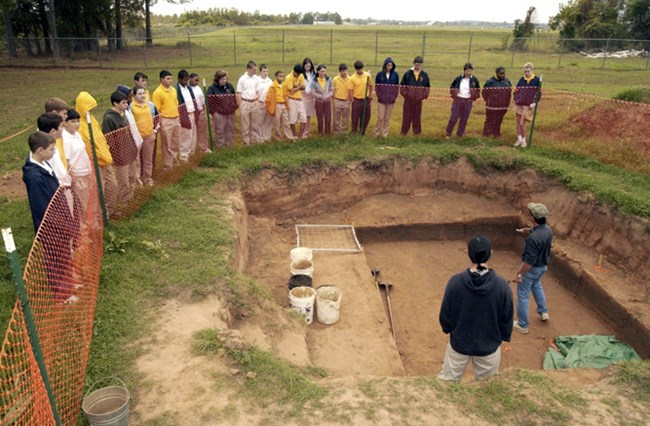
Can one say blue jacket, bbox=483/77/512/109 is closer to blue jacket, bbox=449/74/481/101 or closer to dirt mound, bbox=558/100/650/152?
blue jacket, bbox=449/74/481/101

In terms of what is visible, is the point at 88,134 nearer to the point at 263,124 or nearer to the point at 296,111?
the point at 263,124

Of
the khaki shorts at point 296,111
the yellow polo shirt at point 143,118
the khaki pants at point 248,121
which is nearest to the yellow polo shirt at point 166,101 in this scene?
the yellow polo shirt at point 143,118

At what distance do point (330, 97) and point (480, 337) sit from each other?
9.29 metres

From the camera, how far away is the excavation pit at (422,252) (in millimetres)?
8242

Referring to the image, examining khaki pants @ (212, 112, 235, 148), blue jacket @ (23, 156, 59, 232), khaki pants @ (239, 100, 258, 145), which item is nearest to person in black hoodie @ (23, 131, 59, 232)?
blue jacket @ (23, 156, 59, 232)

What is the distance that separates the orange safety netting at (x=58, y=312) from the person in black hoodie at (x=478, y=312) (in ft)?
12.9

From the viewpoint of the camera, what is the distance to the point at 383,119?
13.7 meters

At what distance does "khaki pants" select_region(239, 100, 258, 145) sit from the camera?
12.3 meters

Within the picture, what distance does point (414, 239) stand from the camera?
12164 millimetres

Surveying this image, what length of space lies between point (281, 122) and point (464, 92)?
5.07 m

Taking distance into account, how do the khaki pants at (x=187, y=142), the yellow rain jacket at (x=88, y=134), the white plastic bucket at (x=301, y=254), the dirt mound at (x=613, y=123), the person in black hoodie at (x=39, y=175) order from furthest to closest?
1. the dirt mound at (x=613, y=123)
2. the khaki pants at (x=187, y=142)
3. the white plastic bucket at (x=301, y=254)
4. the yellow rain jacket at (x=88, y=134)
5. the person in black hoodie at (x=39, y=175)

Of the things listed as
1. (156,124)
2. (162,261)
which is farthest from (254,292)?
(156,124)

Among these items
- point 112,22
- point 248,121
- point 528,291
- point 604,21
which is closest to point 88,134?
point 248,121

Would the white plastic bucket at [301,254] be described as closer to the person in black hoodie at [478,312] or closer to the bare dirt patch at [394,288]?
the bare dirt patch at [394,288]
